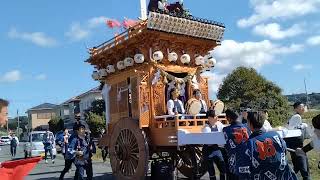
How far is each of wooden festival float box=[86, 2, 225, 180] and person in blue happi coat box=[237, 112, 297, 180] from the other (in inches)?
198

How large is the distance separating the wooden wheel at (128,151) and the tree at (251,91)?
2650 cm

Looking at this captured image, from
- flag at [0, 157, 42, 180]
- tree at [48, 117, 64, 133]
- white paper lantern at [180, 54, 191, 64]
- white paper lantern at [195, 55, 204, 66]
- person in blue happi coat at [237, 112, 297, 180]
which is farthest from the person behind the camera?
tree at [48, 117, 64, 133]

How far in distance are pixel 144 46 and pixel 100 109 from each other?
43519mm

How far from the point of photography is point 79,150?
10.0 metres

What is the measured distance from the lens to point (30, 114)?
107 metres

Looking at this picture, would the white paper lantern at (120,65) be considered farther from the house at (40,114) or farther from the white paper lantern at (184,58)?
the house at (40,114)

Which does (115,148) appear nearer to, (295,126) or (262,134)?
(295,126)

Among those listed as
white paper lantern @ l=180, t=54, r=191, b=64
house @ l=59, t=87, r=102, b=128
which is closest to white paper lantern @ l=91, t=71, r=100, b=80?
white paper lantern @ l=180, t=54, r=191, b=64

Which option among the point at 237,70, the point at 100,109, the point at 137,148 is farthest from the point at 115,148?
the point at 100,109

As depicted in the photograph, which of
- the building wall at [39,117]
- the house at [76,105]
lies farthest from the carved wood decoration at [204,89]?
the building wall at [39,117]

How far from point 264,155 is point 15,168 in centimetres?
285

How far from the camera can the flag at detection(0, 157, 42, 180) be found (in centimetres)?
436

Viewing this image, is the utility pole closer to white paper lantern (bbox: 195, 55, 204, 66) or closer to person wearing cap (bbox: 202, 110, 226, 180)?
white paper lantern (bbox: 195, 55, 204, 66)

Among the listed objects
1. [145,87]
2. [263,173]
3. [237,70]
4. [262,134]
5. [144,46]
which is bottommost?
[263,173]
